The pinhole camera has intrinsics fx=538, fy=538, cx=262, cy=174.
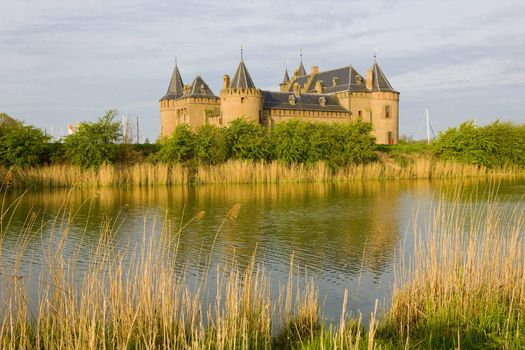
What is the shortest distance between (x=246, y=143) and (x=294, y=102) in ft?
50.9

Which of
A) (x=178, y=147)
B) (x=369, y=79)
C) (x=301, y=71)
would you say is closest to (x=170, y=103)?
(x=369, y=79)

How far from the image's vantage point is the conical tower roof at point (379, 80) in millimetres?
42094

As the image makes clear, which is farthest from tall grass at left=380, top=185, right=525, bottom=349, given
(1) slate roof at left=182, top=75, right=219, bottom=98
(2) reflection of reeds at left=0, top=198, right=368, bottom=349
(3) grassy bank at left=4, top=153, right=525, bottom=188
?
(1) slate roof at left=182, top=75, right=219, bottom=98

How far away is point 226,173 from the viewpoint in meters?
23.5

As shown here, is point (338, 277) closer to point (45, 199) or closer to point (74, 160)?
point (45, 199)

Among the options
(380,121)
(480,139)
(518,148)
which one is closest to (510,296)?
(480,139)

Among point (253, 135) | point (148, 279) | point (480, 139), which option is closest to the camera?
point (148, 279)

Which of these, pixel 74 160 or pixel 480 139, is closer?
pixel 74 160

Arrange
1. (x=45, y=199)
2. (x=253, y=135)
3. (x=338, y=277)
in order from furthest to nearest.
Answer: (x=253, y=135), (x=45, y=199), (x=338, y=277)

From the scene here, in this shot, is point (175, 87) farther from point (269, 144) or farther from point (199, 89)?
point (269, 144)

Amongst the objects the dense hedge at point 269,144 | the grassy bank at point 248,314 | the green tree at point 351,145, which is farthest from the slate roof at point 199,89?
the grassy bank at point 248,314

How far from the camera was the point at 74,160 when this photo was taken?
23297 mm

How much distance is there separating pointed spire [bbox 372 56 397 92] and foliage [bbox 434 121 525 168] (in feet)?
42.1

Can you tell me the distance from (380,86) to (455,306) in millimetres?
38769
